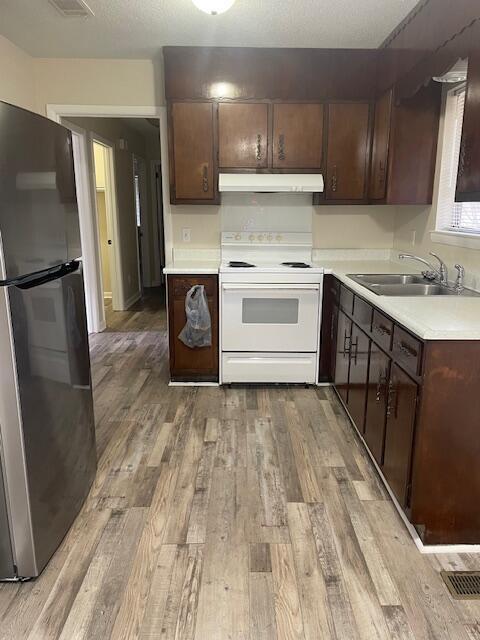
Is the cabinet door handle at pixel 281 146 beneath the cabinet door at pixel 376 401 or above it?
above

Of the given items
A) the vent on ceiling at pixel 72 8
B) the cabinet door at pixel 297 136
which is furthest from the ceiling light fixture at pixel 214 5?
the cabinet door at pixel 297 136

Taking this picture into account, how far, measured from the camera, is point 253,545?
1881 millimetres

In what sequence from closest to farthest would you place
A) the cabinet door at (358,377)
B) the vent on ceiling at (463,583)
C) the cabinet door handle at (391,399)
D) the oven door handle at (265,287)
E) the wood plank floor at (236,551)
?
the wood plank floor at (236,551), the vent on ceiling at (463,583), the cabinet door handle at (391,399), the cabinet door at (358,377), the oven door handle at (265,287)

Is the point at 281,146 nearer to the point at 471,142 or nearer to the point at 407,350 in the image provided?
the point at 471,142

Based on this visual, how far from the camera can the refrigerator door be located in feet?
4.66

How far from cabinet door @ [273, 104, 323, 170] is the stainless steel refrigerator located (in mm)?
1950

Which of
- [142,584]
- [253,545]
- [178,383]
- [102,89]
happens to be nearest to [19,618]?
[142,584]

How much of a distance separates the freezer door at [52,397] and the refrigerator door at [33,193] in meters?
0.11

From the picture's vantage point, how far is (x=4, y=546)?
5.37ft

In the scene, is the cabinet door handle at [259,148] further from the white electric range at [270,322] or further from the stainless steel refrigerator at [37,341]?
the stainless steel refrigerator at [37,341]

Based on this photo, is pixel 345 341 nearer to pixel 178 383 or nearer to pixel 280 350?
pixel 280 350

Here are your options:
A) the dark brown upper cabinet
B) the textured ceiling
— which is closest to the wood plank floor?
the dark brown upper cabinet

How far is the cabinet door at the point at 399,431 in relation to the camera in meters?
1.88

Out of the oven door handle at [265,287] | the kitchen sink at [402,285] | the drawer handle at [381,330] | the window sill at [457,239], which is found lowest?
the drawer handle at [381,330]
